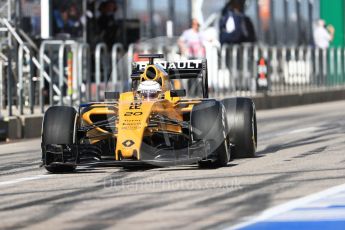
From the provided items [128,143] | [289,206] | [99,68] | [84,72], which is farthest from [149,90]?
→ [99,68]

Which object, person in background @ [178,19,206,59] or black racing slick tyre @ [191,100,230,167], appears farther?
person in background @ [178,19,206,59]

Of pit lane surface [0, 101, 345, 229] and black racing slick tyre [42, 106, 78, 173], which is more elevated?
black racing slick tyre [42, 106, 78, 173]

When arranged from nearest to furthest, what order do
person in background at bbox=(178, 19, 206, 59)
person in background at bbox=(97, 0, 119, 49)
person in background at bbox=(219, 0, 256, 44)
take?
person in background at bbox=(97, 0, 119, 49), person in background at bbox=(178, 19, 206, 59), person in background at bbox=(219, 0, 256, 44)

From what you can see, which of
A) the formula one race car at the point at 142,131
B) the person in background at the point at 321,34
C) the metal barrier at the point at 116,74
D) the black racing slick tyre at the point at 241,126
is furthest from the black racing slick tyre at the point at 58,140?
the person in background at the point at 321,34

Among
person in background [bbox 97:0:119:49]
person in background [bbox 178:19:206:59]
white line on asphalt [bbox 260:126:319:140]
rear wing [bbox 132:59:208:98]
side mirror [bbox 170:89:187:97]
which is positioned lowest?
white line on asphalt [bbox 260:126:319:140]

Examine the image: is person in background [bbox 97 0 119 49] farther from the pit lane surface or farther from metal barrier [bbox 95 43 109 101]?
the pit lane surface

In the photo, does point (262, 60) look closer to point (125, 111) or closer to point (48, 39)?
point (48, 39)

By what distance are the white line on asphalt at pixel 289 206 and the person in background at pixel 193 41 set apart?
726 inches

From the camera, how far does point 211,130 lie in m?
13.2

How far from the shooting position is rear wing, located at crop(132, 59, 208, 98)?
14.9m

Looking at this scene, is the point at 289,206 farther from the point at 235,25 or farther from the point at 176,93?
the point at 235,25

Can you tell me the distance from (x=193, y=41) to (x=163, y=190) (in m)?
18.9

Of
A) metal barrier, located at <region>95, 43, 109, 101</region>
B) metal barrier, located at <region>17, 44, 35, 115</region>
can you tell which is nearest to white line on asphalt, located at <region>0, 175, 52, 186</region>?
metal barrier, located at <region>17, 44, 35, 115</region>

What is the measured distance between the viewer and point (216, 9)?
33562mm
